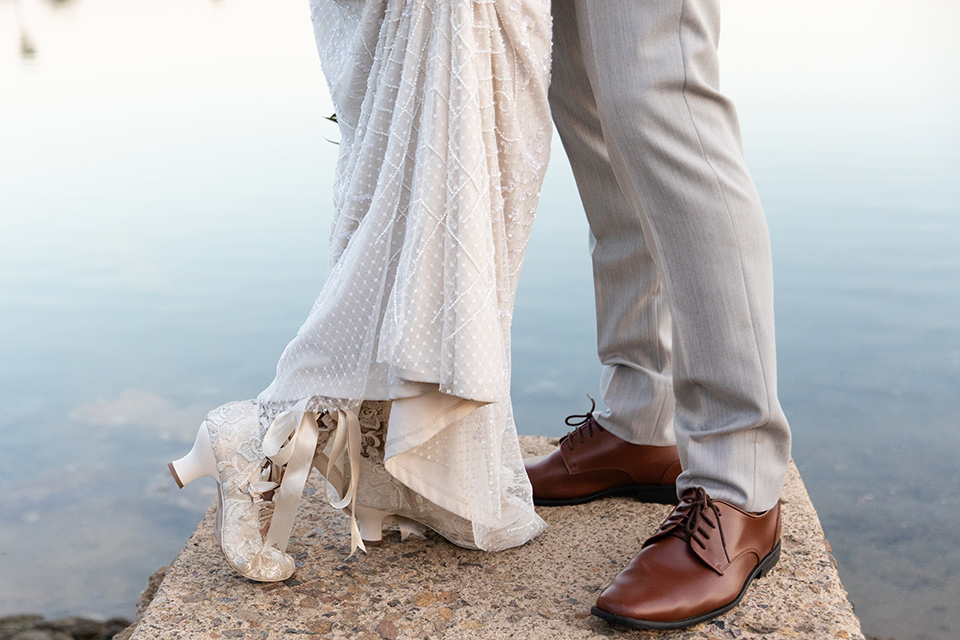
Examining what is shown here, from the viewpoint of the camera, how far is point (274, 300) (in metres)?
3.71

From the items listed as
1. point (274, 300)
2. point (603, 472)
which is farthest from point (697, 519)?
point (274, 300)

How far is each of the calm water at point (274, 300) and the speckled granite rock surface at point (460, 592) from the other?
0.69 metres

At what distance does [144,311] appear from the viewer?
377 cm

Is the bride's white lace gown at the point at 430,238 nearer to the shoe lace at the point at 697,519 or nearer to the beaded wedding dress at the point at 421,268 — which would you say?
the beaded wedding dress at the point at 421,268

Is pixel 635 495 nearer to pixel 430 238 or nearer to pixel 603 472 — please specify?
pixel 603 472

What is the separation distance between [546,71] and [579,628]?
77 cm

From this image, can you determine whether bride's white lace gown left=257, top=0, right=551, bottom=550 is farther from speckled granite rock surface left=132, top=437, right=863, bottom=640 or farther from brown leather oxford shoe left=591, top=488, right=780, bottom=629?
brown leather oxford shoe left=591, top=488, right=780, bottom=629

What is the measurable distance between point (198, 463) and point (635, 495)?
74 cm

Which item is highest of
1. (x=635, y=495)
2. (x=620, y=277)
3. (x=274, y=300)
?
(x=620, y=277)

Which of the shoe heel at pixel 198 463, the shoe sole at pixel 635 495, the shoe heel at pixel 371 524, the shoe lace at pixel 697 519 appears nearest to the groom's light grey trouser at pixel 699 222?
the shoe lace at pixel 697 519

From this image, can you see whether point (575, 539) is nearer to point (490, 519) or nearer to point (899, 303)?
point (490, 519)

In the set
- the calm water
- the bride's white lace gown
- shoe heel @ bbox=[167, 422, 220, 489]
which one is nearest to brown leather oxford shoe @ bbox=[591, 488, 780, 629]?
the bride's white lace gown

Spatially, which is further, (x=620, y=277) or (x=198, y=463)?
(x=620, y=277)

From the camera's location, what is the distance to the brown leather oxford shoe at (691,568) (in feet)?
3.66
